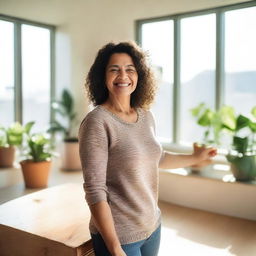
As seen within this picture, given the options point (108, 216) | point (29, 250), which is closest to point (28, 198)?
point (29, 250)

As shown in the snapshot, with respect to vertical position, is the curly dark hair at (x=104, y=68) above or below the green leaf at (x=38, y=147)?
above

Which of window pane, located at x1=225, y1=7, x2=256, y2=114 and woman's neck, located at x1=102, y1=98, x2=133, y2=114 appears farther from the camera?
window pane, located at x1=225, y1=7, x2=256, y2=114

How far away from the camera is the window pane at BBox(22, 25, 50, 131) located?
4734 mm

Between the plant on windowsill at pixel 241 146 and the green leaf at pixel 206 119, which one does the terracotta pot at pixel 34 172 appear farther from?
the plant on windowsill at pixel 241 146

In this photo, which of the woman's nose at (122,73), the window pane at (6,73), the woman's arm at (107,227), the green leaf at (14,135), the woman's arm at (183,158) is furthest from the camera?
the window pane at (6,73)

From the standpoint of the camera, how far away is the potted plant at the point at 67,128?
4.55m

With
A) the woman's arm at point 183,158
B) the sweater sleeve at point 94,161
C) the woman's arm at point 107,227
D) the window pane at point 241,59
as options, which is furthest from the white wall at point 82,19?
the woman's arm at point 107,227

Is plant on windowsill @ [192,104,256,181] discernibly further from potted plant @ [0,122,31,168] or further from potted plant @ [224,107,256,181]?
potted plant @ [0,122,31,168]

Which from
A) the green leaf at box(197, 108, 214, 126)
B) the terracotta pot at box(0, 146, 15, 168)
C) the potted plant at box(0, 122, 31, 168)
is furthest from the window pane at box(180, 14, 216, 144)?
the terracotta pot at box(0, 146, 15, 168)

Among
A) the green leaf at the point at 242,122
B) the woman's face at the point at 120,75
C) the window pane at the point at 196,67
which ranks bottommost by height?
the green leaf at the point at 242,122

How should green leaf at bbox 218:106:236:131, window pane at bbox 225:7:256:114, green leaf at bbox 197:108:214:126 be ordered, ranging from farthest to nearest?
window pane at bbox 225:7:256:114 → green leaf at bbox 197:108:214:126 → green leaf at bbox 218:106:236:131

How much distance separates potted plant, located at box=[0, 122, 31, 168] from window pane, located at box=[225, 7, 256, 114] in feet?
8.20

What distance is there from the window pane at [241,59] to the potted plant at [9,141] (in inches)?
98.3

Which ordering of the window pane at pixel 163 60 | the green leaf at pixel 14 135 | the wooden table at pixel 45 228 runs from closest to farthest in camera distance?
the wooden table at pixel 45 228 → the green leaf at pixel 14 135 → the window pane at pixel 163 60
